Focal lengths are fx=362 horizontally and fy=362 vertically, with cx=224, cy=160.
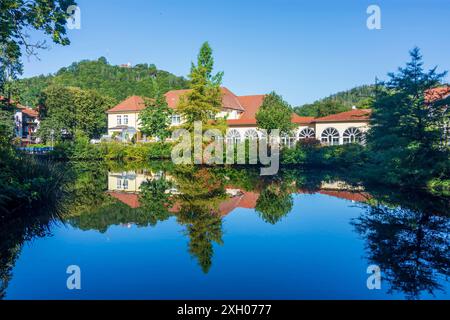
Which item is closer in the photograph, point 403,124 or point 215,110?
point 403,124

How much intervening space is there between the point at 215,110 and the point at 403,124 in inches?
605

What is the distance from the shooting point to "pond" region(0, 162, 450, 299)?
15.0ft

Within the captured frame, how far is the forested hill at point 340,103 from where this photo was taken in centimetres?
3738

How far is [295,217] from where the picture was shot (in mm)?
8992

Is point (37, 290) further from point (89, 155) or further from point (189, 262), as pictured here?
point (89, 155)

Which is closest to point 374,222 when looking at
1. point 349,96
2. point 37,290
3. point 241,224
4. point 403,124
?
point 241,224

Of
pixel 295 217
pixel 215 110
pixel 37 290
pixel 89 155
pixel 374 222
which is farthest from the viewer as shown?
pixel 89 155

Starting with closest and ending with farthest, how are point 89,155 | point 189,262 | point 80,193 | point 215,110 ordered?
point 189,262 < point 80,193 < point 215,110 < point 89,155

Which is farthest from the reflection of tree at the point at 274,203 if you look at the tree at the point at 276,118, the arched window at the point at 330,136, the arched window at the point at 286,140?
the arched window at the point at 330,136

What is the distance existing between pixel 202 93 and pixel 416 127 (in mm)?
16270

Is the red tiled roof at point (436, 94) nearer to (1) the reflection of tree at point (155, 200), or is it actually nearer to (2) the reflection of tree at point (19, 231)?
(1) the reflection of tree at point (155, 200)

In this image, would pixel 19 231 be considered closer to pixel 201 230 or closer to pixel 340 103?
pixel 201 230

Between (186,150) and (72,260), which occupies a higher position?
(186,150)

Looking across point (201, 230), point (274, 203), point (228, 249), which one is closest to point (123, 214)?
point (201, 230)
